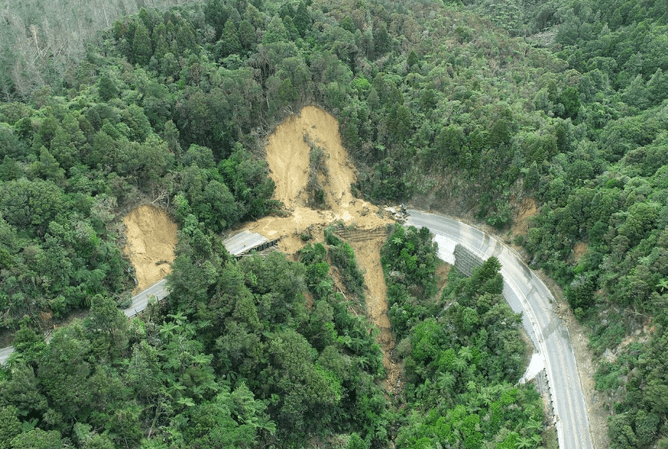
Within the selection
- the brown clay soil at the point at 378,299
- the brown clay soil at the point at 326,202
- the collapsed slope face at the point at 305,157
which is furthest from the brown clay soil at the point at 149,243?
the brown clay soil at the point at 378,299

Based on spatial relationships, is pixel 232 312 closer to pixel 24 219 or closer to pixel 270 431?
pixel 270 431

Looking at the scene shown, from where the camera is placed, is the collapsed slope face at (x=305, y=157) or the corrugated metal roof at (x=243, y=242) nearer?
the corrugated metal roof at (x=243, y=242)

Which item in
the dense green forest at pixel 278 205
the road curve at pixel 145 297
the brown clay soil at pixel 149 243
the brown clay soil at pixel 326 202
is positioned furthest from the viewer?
the brown clay soil at pixel 326 202

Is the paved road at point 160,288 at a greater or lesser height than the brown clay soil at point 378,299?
greater

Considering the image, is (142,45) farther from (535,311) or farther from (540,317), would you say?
(540,317)

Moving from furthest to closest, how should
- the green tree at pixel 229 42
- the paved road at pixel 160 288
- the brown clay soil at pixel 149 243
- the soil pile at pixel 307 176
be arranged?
the green tree at pixel 229 42 < the soil pile at pixel 307 176 < the brown clay soil at pixel 149 243 < the paved road at pixel 160 288

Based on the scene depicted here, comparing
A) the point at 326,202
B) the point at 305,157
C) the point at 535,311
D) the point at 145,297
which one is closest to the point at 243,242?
the point at 145,297

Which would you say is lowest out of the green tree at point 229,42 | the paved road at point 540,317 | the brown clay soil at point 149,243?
the paved road at point 540,317

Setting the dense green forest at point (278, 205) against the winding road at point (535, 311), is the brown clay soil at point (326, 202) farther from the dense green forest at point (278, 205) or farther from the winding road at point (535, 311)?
the winding road at point (535, 311)
